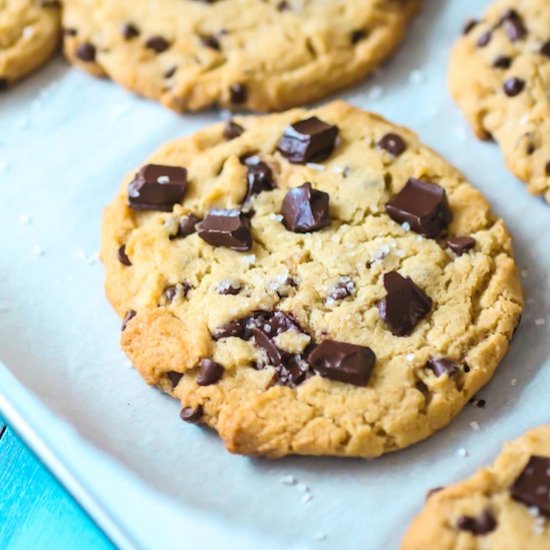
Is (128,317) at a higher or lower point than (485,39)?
lower

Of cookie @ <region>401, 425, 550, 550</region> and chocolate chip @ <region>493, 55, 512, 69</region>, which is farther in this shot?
chocolate chip @ <region>493, 55, 512, 69</region>

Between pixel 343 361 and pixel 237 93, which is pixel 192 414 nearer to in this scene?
pixel 343 361

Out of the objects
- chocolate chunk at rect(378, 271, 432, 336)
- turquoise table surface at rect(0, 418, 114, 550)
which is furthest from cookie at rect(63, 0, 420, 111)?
turquoise table surface at rect(0, 418, 114, 550)

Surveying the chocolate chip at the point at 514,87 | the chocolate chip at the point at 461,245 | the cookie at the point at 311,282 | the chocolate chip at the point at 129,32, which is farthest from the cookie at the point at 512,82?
the chocolate chip at the point at 129,32

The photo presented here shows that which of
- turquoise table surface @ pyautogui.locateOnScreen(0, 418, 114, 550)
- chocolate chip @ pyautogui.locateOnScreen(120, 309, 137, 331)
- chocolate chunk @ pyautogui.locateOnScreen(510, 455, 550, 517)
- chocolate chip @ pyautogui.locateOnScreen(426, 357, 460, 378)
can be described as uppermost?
chocolate chip @ pyautogui.locateOnScreen(120, 309, 137, 331)

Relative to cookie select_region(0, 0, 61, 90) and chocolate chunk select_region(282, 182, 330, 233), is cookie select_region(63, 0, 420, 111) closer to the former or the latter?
cookie select_region(0, 0, 61, 90)

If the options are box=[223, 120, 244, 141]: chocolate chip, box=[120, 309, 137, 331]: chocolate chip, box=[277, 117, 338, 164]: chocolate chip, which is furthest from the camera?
box=[223, 120, 244, 141]: chocolate chip

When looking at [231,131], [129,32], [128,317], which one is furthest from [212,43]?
[128,317]

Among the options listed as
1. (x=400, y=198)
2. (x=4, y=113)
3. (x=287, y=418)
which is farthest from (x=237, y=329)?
(x=4, y=113)

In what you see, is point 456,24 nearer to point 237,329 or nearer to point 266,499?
point 237,329
